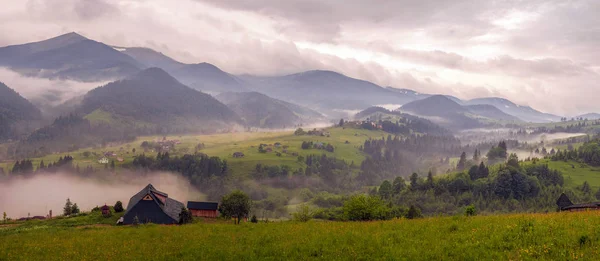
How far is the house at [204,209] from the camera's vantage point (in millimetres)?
90725

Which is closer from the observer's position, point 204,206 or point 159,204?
point 159,204

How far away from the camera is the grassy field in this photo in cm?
1767

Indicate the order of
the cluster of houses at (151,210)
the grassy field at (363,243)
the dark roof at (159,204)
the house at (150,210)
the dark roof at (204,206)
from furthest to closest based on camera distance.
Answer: the dark roof at (204,206), the dark roof at (159,204), the house at (150,210), the cluster of houses at (151,210), the grassy field at (363,243)

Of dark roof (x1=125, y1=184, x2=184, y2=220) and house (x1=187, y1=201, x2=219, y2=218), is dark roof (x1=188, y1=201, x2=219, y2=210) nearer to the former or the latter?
house (x1=187, y1=201, x2=219, y2=218)

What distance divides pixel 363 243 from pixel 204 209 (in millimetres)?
77409

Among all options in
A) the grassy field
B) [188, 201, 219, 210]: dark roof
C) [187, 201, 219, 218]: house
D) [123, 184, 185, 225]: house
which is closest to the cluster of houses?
[123, 184, 185, 225]: house

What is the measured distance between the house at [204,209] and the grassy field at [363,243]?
6208 centimetres

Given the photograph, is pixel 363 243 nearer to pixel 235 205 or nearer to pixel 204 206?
pixel 235 205

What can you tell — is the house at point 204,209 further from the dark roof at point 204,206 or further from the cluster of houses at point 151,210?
the cluster of houses at point 151,210

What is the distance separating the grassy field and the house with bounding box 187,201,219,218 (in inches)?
2444

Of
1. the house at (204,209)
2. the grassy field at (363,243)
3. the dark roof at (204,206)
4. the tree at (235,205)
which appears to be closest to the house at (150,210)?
the house at (204,209)

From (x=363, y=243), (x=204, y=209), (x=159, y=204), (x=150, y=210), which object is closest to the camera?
(x=363, y=243)

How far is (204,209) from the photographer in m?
91.7

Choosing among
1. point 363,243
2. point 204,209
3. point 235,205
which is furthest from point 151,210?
point 363,243
